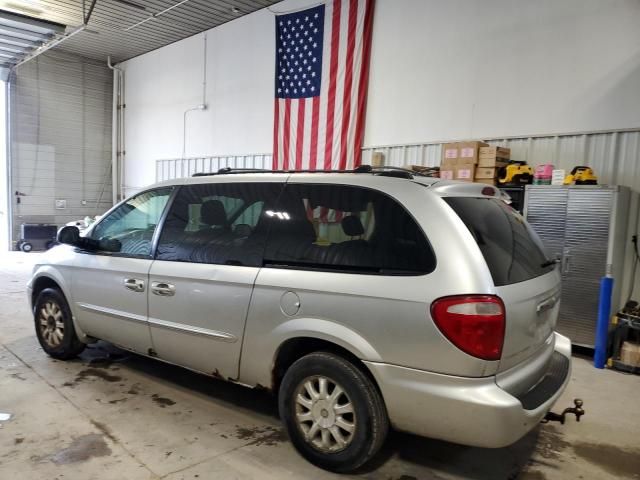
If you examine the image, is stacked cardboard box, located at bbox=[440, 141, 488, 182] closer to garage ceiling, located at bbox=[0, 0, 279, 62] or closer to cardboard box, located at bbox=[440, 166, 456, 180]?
cardboard box, located at bbox=[440, 166, 456, 180]

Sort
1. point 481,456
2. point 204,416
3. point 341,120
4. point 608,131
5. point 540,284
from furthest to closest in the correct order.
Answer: point 341,120 → point 608,131 → point 204,416 → point 481,456 → point 540,284

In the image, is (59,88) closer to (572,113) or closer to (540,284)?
(572,113)

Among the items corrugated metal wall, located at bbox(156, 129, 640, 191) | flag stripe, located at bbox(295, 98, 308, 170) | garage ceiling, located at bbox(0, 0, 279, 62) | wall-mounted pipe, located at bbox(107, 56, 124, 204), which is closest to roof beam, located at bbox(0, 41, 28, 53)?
garage ceiling, located at bbox(0, 0, 279, 62)

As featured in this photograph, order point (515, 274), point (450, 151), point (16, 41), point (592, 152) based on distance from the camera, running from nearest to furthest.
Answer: point (515, 274) < point (592, 152) < point (450, 151) < point (16, 41)

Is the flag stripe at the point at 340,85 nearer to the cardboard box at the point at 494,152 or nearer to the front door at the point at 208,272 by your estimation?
the cardboard box at the point at 494,152

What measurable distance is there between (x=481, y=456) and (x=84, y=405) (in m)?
2.63

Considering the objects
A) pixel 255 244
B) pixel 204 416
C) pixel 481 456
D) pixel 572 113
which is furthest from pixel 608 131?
pixel 204 416

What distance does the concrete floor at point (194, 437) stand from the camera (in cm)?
252

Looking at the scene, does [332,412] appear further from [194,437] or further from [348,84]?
[348,84]

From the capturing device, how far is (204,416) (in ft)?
10.2

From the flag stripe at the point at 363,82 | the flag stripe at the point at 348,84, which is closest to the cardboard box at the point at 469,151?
the flag stripe at the point at 363,82

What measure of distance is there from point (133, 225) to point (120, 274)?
427 millimetres

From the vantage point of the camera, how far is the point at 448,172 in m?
6.08

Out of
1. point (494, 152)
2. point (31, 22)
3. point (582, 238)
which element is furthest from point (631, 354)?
point (31, 22)
